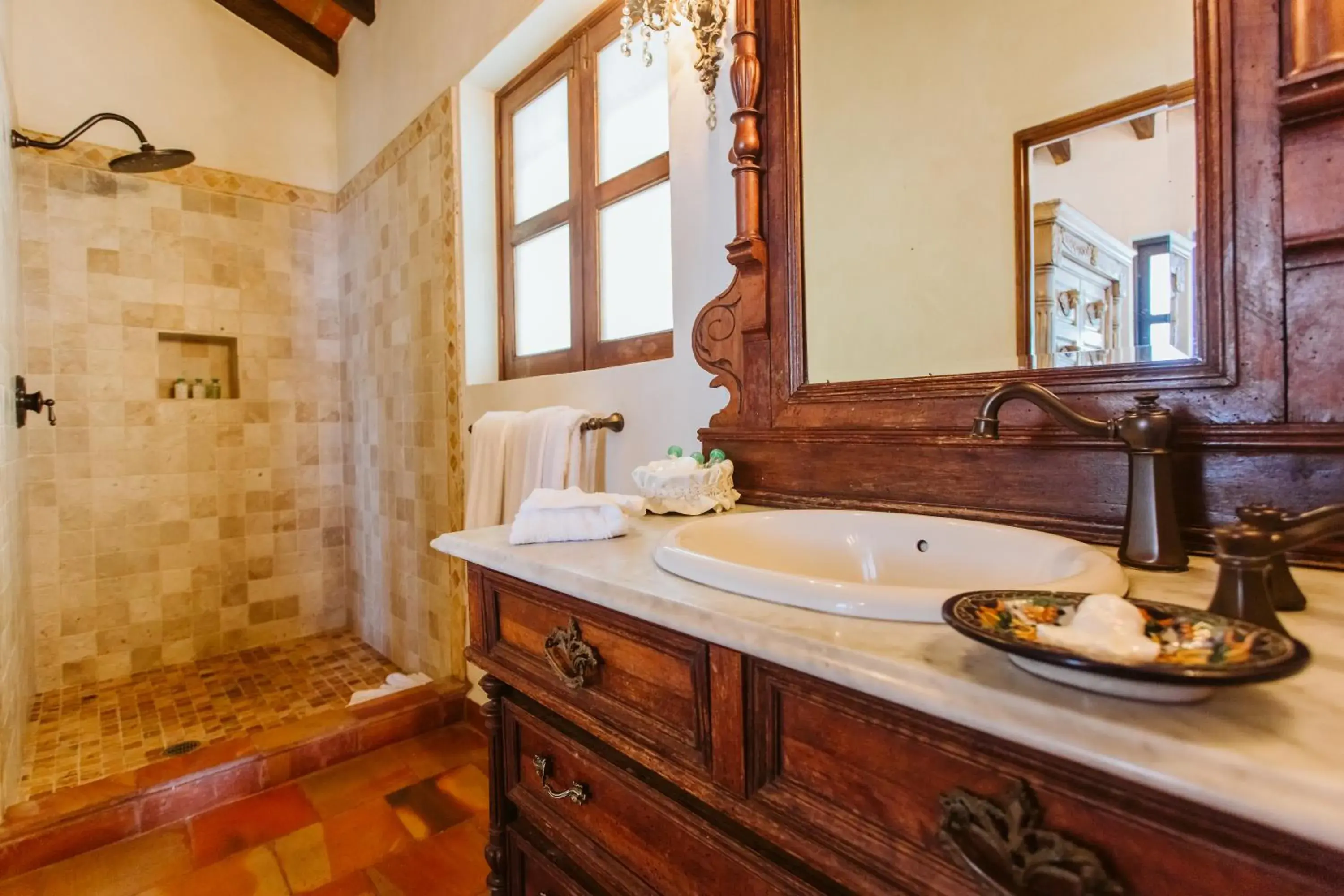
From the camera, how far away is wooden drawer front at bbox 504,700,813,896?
0.61 m

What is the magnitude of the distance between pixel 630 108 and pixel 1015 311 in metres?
1.27

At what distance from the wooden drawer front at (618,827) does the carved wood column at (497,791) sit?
14mm

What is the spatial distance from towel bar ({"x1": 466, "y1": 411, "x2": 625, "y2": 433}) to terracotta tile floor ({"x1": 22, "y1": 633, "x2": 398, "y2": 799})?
4.87 ft

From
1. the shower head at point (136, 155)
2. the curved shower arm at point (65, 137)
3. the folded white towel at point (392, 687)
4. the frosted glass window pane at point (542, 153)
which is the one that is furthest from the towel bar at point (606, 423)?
the curved shower arm at point (65, 137)

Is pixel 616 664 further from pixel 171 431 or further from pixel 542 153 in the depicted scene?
pixel 171 431

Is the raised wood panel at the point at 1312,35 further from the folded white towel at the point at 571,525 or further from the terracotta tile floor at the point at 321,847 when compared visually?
the terracotta tile floor at the point at 321,847

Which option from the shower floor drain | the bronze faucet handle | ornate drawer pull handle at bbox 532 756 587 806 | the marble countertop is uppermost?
the bronze faucet handle

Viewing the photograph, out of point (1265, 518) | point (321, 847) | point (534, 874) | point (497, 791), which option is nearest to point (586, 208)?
point (497, 791)

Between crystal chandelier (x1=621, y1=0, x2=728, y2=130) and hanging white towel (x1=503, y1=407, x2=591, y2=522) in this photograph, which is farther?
hanging white towel (x1=503, y1=407, x2=591, y2=522)

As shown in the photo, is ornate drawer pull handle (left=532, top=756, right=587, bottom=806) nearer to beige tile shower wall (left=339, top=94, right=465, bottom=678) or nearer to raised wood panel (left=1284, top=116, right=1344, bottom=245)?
raised wood panel (left=1284, top=116, right=1344, bottom=245)

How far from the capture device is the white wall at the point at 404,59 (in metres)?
1.95

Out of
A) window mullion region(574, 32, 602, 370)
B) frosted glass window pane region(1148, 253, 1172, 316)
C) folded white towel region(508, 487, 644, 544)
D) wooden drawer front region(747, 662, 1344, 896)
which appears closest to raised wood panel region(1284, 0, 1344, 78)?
frosted glass window pane region(1148, 253, 1172, 316)

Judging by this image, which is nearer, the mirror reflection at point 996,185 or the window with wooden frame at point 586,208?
the mirror reflection at point 996,185

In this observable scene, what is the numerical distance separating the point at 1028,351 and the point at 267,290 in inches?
120
